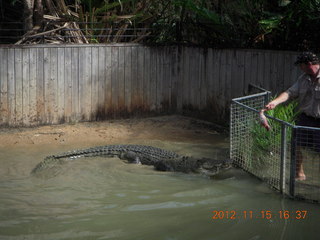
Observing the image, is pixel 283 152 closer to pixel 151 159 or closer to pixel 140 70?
pixel 151 159

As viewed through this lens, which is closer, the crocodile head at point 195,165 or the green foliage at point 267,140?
the green foliage at point 267,140

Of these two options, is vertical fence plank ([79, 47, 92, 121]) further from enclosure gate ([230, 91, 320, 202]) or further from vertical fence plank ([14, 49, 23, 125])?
enclosure gate ([230, 91, 320, 202])

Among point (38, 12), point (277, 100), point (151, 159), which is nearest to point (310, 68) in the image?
point (277, 100)

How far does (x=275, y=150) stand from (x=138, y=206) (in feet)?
6.19

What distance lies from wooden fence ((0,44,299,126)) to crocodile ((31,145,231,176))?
6.79 ft

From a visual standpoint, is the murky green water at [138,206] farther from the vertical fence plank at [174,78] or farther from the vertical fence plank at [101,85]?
the vertical fence plank at [174,78]

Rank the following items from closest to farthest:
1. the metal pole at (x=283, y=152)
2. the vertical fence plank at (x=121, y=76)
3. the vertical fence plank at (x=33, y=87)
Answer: the metal pole at (x=283, y=152) < the vertical fence plank at (x=33, y=87) < the vertical fence plank at (x=121, y=76)

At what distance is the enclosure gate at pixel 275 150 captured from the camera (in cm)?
620

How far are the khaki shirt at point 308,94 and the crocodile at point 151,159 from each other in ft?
4.52

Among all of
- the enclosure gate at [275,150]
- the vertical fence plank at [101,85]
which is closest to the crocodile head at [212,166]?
the enclosure gate at [275,150]

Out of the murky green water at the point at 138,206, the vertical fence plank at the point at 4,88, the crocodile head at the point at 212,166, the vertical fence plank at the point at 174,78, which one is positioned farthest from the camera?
the vertical fence plank at the point at 174,78

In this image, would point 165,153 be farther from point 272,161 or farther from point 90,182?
point 272,161

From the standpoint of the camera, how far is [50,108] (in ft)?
32.6

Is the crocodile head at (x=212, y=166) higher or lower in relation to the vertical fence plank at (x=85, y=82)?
lower
